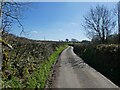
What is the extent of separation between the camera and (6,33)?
42.4 feet

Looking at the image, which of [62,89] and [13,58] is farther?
[62,89]

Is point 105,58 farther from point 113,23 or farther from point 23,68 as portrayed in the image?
point 113,23

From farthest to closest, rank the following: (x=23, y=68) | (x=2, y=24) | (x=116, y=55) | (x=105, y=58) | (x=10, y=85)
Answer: (x=105, y=58), (x=116, y=55), (x=23, y=68), (x=2, y=24), (x=10, y=85)

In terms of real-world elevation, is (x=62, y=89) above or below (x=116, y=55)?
below

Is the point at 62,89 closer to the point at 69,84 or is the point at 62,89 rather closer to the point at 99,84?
the point at 69,84

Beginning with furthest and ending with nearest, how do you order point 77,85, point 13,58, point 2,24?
point 77,85 → point 13,58 → point 2,24

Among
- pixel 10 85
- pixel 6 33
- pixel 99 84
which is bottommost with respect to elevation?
pixel 99 84

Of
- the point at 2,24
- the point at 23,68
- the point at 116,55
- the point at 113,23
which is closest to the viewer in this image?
the point at 2,24

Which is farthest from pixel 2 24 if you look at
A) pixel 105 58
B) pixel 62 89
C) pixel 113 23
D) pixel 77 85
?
pixel 113 23

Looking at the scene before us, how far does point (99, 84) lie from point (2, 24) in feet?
24.7

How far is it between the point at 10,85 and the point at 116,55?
13.3 m

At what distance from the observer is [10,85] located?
1031 cm

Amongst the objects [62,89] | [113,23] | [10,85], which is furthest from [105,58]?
[113,23]

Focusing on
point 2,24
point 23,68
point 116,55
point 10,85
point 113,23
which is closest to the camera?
point 10,85
